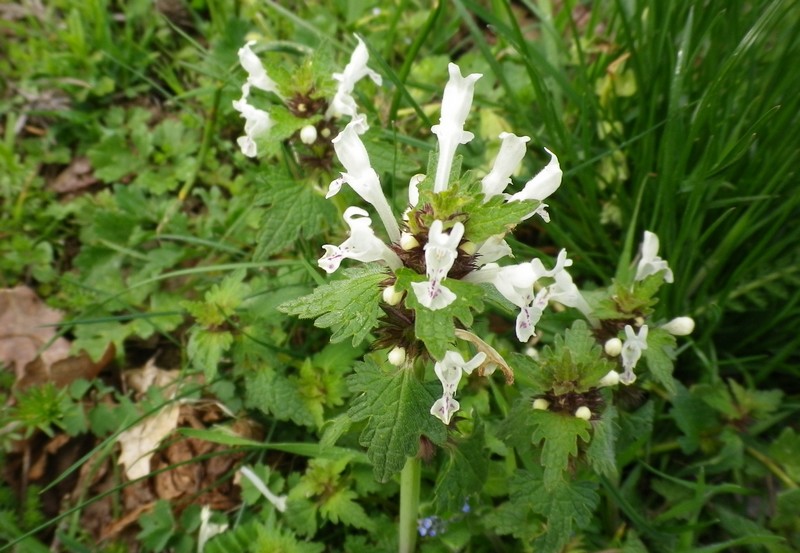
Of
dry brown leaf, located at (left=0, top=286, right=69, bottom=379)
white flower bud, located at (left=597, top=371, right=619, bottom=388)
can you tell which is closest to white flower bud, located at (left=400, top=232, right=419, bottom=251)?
white flower bud, located at (left=597, top=371, right=619, bottom=388)

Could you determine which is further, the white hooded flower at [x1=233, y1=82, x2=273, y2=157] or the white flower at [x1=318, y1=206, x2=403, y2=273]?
the white hooded flower at [x1=233, y1=82, x2=273, y2=157]

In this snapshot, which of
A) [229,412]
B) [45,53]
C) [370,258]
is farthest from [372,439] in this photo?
[45,53]

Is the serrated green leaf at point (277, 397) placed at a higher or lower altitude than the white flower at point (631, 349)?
lower

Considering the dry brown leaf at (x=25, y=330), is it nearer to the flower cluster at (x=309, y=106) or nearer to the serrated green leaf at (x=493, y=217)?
the flower cluster at (x=309, y=106)

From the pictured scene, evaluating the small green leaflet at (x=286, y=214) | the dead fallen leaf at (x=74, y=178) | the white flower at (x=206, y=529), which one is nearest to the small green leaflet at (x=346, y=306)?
the small green leaflet at (x=286, y=214)

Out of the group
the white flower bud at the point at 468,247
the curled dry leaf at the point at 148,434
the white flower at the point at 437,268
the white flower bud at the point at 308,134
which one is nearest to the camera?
the white flower at the point at 437,268

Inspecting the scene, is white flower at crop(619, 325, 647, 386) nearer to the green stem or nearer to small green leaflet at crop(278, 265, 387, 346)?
the green stem

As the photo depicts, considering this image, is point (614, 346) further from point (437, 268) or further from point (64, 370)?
point (64, 370)
